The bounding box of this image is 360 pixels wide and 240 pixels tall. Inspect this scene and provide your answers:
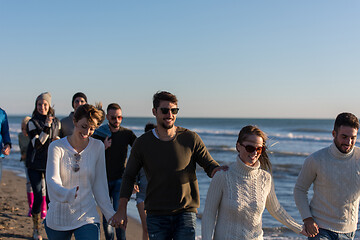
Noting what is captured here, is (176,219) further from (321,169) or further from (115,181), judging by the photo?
(115,181)

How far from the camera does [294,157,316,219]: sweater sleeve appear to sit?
3.96 meters

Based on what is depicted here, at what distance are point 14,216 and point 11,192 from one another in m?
3.06

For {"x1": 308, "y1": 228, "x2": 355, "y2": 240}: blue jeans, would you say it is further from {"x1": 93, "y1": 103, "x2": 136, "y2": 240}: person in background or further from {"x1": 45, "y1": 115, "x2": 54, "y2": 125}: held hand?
{"x1": 45, "y1": 115, "x2": 54, "y2": 125}: held hand

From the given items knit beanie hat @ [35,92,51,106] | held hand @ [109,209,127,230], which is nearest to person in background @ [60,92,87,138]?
knit beanie hat @ [35,92,51,106]

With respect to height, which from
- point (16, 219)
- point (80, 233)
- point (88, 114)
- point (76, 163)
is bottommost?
point (16, 219)

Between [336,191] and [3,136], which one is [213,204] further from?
[3,136]

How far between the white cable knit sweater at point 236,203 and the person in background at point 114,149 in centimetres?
231

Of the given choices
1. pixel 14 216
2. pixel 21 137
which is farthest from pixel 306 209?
pixel 21 137

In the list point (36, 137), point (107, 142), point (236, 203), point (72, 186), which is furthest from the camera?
point (36, 137)

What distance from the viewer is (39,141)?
5898mm

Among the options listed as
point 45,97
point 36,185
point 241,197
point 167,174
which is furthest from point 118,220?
point 45,97

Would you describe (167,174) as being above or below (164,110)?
below

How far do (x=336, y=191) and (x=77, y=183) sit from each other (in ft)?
8.00

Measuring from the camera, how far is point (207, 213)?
335cm
